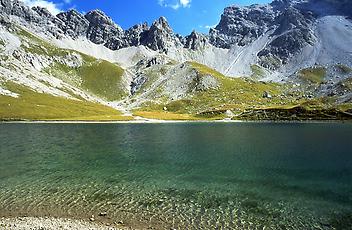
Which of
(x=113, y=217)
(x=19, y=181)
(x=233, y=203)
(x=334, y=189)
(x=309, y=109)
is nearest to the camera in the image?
(x=113, y=217)

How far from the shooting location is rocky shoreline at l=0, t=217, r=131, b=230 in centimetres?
3017

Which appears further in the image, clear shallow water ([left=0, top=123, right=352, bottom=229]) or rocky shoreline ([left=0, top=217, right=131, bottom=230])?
clear shallow water ([left=0, top=123, right=352, bottom=229])

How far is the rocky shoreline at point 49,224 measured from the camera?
99.0 feet

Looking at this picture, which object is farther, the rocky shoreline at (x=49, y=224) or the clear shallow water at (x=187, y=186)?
the clear shallow water at (x=187, y=186)

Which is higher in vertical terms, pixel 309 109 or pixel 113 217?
pixel 309 109

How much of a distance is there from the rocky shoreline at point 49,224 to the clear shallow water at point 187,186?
6.25ft

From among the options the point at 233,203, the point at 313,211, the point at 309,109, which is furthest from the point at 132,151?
the point at 309,109

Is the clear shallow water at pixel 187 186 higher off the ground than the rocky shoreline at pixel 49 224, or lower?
higher

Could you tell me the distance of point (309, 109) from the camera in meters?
193

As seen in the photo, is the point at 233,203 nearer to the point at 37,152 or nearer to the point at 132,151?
the point at 132,151

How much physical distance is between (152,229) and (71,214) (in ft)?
31.2

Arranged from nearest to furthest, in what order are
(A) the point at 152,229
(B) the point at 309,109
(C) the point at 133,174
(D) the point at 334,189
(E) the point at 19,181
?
(A) the point at 152,229 < (D) the point at 334,189 < (E) the point at 19,181 < (C) the point at 133,174 < (B) the point at 309,109

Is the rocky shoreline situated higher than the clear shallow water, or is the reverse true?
the clear shallow water

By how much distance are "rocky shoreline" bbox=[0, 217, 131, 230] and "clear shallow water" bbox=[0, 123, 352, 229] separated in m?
1.91
